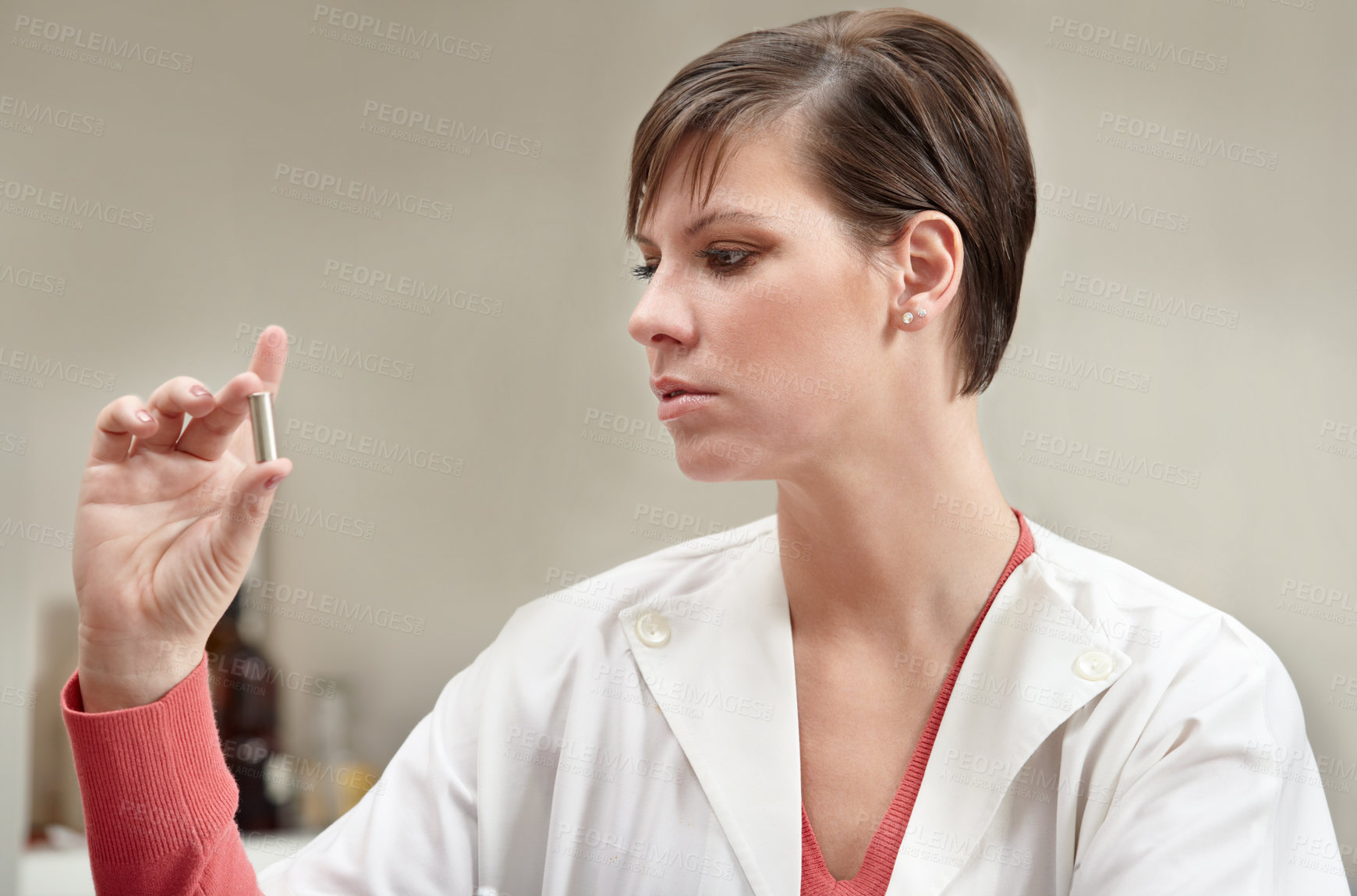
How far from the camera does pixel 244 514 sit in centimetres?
68

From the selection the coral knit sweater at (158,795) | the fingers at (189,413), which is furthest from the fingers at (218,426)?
the coral knit sweater at (158,795)

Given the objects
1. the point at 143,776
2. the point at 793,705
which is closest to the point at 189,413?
the point at 143,776

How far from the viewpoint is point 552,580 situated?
158cm

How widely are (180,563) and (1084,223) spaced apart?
1.08 m

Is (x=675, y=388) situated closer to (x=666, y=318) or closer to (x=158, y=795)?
(x=666, y=318)

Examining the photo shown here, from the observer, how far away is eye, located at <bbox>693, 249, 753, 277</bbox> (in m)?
0.78

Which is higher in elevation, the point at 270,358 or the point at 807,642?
the point at 270,358

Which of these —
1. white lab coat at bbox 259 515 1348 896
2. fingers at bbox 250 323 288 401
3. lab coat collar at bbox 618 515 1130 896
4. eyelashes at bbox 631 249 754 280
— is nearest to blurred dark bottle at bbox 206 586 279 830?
white lab coat at bbox 259 515 1348 896

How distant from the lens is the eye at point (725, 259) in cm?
78

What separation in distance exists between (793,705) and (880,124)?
19.1 inches

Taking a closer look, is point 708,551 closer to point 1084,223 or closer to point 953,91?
point 953,91

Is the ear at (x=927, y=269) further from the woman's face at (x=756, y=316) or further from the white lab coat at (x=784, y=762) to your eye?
the white lab coat at (x=784, y=762)

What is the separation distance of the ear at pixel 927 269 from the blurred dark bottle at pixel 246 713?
121 centimetres

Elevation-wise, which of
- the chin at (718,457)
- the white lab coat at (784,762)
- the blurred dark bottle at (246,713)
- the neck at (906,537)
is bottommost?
the blurred dark bottle at (246,713)
